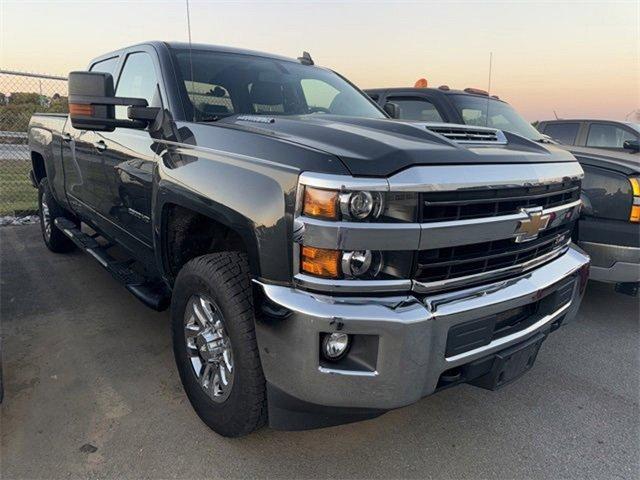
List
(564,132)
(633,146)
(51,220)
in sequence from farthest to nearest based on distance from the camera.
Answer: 1. (564,132)
2. (633,146)
3. (51,220)

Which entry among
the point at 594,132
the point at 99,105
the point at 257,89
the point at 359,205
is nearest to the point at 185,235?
the point at 99,105

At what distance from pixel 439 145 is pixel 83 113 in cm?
198

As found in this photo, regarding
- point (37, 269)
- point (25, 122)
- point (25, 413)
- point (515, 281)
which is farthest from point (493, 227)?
point (25, 122)

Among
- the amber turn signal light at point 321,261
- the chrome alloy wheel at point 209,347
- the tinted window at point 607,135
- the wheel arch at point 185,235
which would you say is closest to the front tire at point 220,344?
the chrome alloy wheel at point 209,347

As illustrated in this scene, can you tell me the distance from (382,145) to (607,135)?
24.9 ft

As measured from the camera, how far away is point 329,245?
1827 millimetres

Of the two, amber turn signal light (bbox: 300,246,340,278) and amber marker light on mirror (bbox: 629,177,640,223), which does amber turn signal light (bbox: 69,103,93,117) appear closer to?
amber turn signal light (bbox: 300,246,340,278)

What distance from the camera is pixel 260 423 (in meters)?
2.27

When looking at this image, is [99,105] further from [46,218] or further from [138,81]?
[46,218]

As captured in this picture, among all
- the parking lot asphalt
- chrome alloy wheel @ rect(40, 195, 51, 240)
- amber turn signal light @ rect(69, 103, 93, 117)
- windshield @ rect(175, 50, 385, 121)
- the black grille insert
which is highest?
windshield @ rect(175, 50, 385, 121)

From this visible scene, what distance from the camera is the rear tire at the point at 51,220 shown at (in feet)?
18.0

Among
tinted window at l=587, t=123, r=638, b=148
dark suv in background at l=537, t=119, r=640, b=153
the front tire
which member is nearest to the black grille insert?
the front tire

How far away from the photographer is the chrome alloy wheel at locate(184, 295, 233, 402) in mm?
2385

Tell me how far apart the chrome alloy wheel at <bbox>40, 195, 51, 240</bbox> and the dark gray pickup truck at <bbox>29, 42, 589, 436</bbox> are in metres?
3.07
